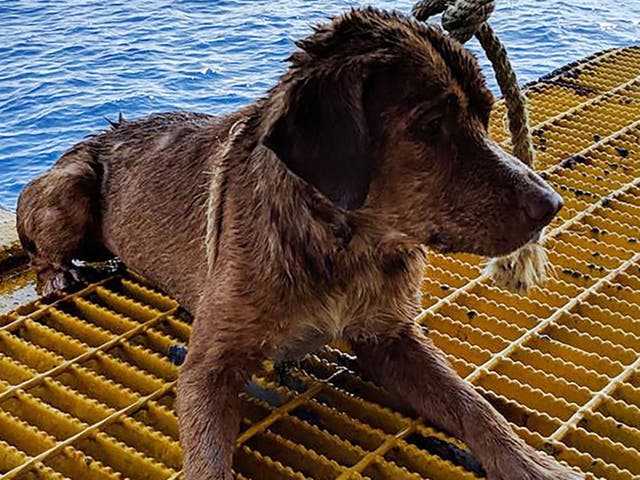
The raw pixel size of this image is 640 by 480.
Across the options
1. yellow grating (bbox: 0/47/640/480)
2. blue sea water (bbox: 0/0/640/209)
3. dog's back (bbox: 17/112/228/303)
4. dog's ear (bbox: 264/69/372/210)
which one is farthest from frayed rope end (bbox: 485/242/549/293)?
blue sea water (bbox: 0/0/640/209)

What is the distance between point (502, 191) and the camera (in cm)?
245

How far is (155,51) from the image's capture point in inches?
462

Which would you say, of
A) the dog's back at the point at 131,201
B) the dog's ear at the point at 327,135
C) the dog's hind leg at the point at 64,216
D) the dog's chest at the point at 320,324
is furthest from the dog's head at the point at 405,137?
the dog's hind leg at the point at 64,216

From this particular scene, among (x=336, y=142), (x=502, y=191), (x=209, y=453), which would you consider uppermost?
(x=336, y=142)

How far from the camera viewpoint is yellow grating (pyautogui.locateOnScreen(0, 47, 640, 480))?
2787 mm

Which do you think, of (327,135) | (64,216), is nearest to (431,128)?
(327,135)

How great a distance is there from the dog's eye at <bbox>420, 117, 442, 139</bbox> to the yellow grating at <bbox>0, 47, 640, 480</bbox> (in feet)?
3.30

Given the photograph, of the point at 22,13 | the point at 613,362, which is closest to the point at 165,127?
the point at 613,362

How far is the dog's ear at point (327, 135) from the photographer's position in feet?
7.65

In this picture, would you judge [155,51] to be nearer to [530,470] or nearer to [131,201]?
[131,201]

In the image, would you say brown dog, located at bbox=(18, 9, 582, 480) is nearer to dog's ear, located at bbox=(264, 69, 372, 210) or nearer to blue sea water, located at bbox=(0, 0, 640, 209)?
dog's ear, located at bbox=(264, 69, 372, 210)

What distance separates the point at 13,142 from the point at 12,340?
255 inches

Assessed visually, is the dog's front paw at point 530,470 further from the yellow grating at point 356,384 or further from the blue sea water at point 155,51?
the blue sea water at point 155,51

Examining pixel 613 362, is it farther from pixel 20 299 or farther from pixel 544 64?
pixel 544 64
